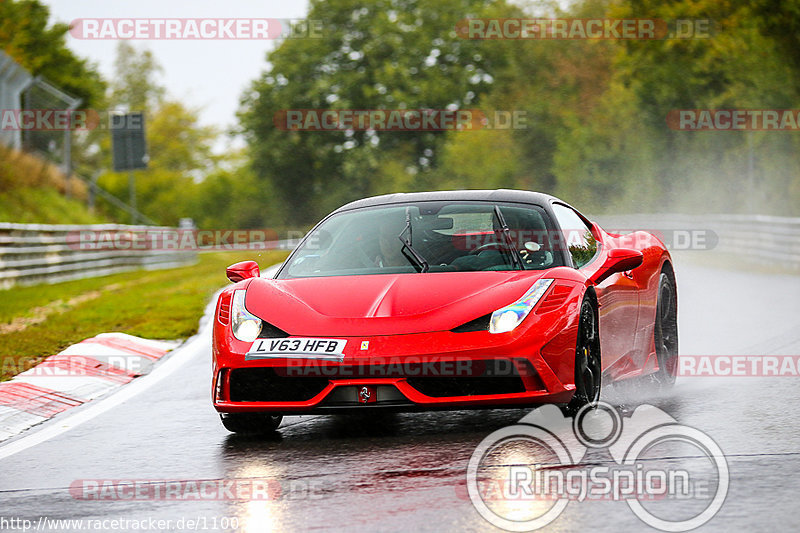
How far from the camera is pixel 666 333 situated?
8953 mm

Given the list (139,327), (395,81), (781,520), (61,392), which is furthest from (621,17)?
(781,520)

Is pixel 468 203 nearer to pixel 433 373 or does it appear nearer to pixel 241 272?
pixel 241 272

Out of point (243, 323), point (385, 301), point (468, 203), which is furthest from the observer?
point (468, 203)

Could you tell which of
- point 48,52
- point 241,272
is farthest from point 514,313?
point 48,52

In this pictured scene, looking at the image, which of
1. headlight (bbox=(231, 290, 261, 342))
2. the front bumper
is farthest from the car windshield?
the front bumper

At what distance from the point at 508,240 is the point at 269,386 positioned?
169cm

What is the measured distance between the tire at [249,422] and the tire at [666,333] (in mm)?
2820

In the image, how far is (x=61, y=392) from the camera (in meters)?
9.22

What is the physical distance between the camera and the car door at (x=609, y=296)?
7539 mm

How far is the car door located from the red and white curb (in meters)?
3.52

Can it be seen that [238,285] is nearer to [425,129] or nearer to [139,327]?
[139,327]

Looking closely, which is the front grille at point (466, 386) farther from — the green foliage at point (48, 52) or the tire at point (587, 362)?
the green foliage at point (48, 52)

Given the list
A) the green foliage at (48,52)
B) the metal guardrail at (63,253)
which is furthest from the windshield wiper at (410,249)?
the green foliage at (48,52)

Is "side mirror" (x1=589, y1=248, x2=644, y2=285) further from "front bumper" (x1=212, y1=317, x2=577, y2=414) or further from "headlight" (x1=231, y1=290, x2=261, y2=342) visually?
"headlight" (x1=231, y1=290, x2=261, y2=342)
